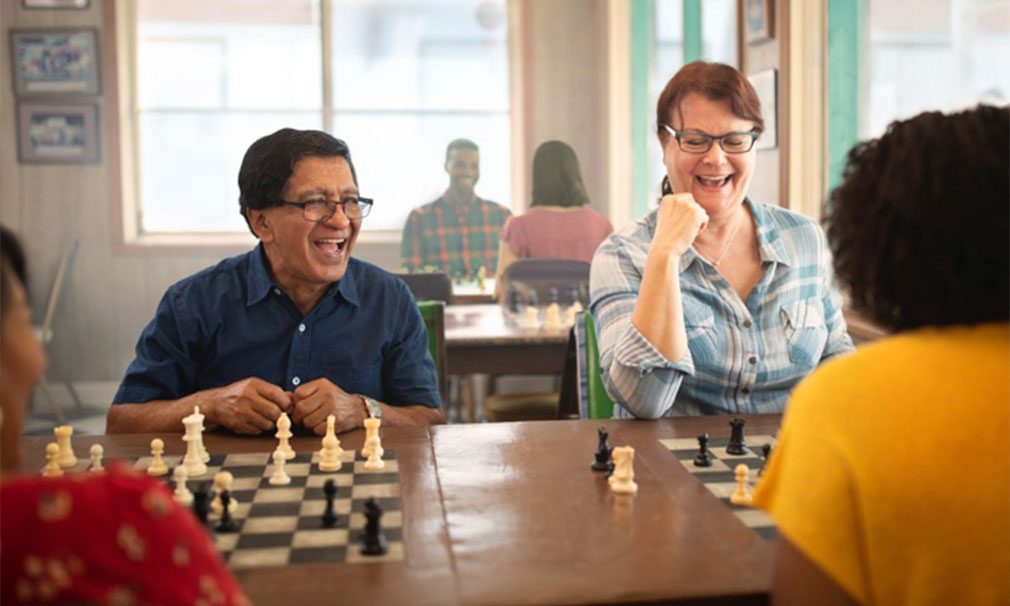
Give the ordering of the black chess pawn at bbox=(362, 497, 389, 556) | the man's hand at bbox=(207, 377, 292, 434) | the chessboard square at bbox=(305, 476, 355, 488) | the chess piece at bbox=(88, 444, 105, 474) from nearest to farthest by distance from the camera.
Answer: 1. the black chess pawn at bbox=(362, 497, 389, 556)
2. the chessboard square at bbox=(305, 476, 355, 488)
3. the chess piece at bbox=(88, 444, 105, 474)
4. the man's hand at bbox=(207, 377, 292, 434)

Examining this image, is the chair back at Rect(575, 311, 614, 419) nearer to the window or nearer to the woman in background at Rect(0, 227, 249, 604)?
the woman in background at Rect(0, 227, 249, 604)

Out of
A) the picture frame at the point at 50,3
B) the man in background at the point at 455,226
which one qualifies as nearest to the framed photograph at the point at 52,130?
the picture frame at the point at 50,3

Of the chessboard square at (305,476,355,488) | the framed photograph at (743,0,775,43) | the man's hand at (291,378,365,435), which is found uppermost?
the framed photograph at (743,0,775,43)

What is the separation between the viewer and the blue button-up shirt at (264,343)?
2.16 meters

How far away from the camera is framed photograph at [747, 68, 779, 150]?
3.77 meters

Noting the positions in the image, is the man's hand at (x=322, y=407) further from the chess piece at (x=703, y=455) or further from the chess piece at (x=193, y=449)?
the chess piece at (x=703, y=455)

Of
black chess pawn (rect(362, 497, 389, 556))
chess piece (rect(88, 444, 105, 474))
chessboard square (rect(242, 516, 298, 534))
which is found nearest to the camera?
black chess pawn (rect(362, 497, 389, 556))

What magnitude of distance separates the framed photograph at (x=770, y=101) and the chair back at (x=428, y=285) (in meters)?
1.38

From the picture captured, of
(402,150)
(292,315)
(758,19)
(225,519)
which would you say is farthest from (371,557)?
(402,150)

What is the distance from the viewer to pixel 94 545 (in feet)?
2.67

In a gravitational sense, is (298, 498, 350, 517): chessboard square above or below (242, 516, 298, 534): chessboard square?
above

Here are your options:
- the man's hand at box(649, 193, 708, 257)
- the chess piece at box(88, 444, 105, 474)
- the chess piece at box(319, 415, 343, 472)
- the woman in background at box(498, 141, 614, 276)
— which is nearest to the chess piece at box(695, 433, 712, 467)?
the man's hand at box(649, 193, 708, 257)

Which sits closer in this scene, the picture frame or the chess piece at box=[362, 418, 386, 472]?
the chess piece at box=[362, 418, 386, 472]

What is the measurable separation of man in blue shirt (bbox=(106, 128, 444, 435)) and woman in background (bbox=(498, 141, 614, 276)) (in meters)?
2.72
